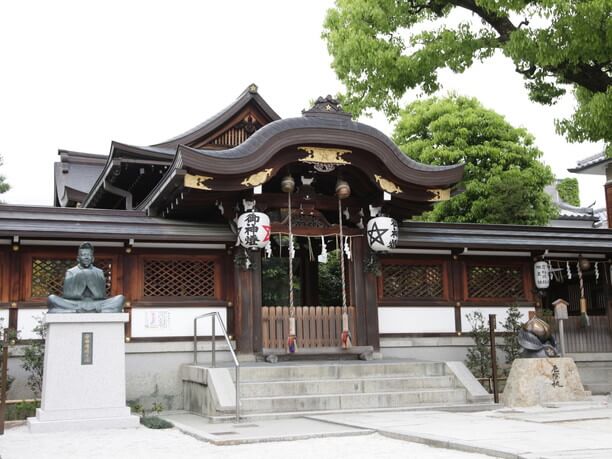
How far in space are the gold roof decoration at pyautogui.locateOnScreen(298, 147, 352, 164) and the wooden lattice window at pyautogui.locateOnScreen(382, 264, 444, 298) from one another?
115 inches

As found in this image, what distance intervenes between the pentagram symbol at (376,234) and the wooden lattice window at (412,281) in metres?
1.31

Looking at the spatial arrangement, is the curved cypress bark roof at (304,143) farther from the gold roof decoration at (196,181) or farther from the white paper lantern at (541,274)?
the white paper lantern at (541,274)

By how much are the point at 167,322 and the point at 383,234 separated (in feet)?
14.9

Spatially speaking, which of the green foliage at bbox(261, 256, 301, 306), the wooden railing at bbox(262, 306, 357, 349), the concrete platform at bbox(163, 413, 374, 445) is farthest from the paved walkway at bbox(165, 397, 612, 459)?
the green foliage at bbox(261, 256, 301, 306)

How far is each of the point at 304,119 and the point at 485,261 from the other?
5.69m

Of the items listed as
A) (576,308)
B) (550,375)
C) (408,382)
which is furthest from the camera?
(576,308)

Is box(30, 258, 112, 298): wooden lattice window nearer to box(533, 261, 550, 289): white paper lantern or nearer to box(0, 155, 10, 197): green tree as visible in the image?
box(533, 261, 550, 289): white paper lantern

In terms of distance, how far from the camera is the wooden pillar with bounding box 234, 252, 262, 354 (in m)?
13.2

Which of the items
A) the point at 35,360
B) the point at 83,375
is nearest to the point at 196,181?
the point at 83,375

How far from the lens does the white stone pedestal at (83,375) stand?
10.3 m

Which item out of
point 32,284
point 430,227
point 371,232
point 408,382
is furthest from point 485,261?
point 32,284

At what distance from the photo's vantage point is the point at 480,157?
26500mm

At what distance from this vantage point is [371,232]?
552 inches

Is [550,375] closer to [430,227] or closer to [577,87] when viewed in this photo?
[430,227]
